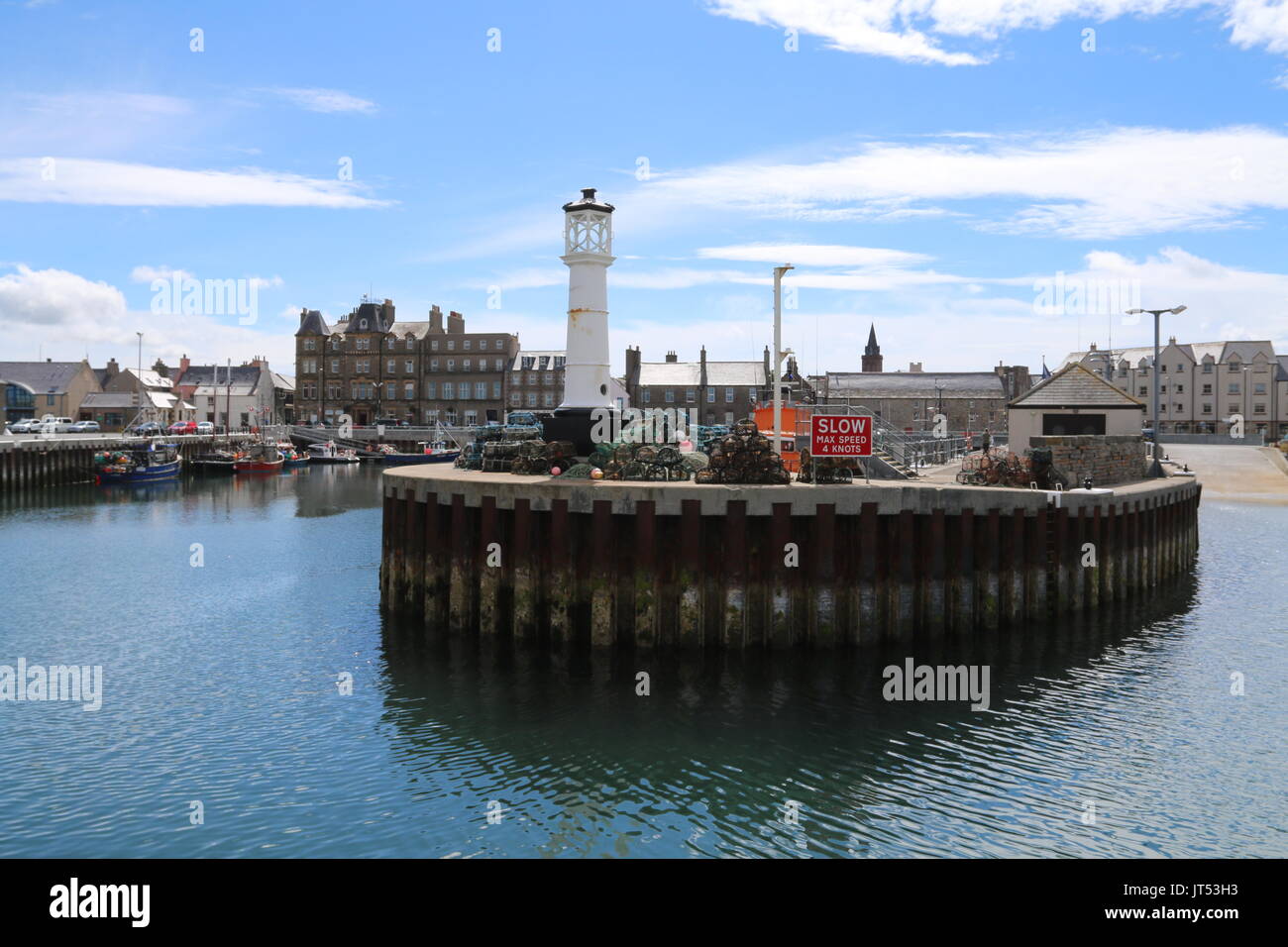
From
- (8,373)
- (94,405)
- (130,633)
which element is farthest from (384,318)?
(130,633)

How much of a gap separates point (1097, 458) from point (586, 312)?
18513 mm

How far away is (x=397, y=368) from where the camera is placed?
129750 millimetres

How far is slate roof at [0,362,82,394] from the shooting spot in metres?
118

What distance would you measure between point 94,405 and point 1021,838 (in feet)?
449

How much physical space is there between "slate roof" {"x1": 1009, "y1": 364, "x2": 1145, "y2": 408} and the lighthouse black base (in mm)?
21148

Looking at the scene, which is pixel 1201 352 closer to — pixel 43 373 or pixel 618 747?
pixel 618 747

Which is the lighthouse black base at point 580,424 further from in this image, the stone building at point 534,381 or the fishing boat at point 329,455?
the stone building at point 534,381

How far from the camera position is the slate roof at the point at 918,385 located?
120438 mm

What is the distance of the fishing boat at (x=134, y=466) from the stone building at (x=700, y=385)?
55.1m

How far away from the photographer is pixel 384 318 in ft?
431

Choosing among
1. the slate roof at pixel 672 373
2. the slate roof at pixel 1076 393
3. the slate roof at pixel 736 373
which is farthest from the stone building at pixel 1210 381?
the slate roof at pixel 1076 393

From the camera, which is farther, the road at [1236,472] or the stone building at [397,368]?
the stone building at [397,368]

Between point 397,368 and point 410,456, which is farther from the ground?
point 397,368

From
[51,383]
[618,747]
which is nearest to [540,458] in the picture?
[618,747]
